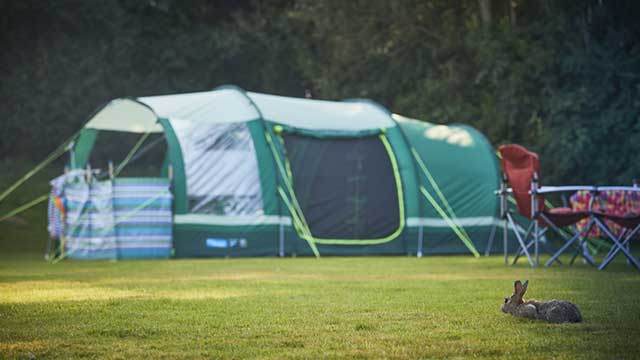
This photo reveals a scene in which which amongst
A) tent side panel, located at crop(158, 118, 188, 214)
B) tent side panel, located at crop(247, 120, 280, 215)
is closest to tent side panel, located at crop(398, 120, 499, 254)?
tent side panel, located at crop(247, 120, 280, 215)

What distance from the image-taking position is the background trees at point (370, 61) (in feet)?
47.8

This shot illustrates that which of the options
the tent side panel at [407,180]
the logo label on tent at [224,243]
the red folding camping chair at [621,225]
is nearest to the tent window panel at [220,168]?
the logo label on tent at [224,243]

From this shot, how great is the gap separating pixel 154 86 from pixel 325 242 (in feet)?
26.8

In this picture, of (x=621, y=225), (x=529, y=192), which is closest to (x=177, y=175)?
(x=529, y=192)

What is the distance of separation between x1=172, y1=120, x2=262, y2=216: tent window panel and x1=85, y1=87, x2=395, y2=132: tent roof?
14 centimetres

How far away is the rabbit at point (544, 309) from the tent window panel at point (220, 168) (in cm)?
657

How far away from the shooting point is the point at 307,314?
5117 millimetres

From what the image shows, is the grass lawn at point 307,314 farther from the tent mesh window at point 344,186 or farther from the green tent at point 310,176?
the tent mesh window at point 344,186

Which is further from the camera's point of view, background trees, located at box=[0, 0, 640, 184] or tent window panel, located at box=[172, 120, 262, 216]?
background trees, located at box=[0, 0, 640, 184]

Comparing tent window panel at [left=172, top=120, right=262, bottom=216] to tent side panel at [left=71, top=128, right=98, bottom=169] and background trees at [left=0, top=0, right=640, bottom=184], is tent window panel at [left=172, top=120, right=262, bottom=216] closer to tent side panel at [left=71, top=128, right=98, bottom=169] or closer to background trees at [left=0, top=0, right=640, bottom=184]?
tent side panel at [left=71, top=128, right=98, bottom=169]

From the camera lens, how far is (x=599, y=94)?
14.6 metres

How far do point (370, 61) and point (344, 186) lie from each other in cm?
673

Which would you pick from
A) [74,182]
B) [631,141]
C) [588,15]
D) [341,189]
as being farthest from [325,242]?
[588,15]

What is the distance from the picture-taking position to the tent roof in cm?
1148
